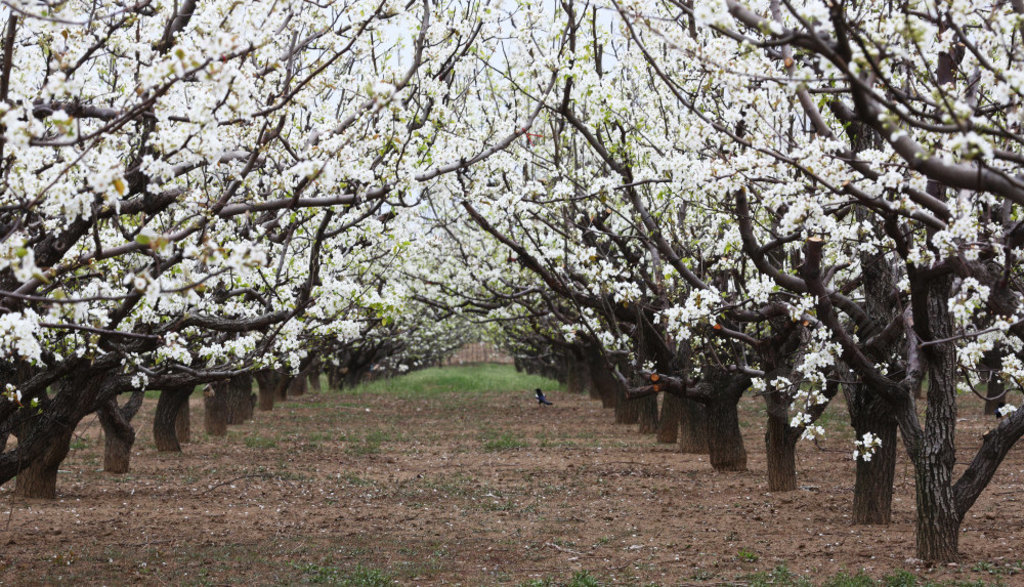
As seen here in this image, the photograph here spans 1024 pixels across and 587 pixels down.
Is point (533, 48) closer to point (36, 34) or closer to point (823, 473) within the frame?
point (36, 34)

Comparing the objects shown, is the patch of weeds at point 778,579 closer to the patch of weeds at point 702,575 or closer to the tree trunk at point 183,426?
the patch of weeds at point 702,575

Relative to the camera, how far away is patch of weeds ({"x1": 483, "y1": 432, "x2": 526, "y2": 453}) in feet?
71.9

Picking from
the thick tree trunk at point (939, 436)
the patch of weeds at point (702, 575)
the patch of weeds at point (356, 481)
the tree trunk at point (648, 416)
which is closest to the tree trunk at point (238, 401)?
the patch of weeds at point (356, 481)

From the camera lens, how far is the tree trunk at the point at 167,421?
2020cm

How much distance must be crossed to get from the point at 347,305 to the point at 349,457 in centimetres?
886

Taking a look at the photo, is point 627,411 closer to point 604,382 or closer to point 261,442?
point 604,382

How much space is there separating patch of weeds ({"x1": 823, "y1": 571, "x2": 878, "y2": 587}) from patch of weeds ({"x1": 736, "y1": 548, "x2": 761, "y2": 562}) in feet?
3.74

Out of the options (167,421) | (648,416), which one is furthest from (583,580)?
(648,416)

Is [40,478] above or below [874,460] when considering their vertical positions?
below

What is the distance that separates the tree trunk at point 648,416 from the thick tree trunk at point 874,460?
1271 centimetres

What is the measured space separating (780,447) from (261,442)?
44.1ft

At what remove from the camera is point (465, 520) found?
42.1ft

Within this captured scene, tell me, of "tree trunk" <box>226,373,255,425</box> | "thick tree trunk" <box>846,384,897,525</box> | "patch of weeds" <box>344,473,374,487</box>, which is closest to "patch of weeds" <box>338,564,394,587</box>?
"thick tree trunk" <box>846,384,897,525</box>

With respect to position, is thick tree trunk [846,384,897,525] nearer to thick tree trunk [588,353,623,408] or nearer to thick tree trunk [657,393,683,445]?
thick tree trunk [657,393,683,445]
